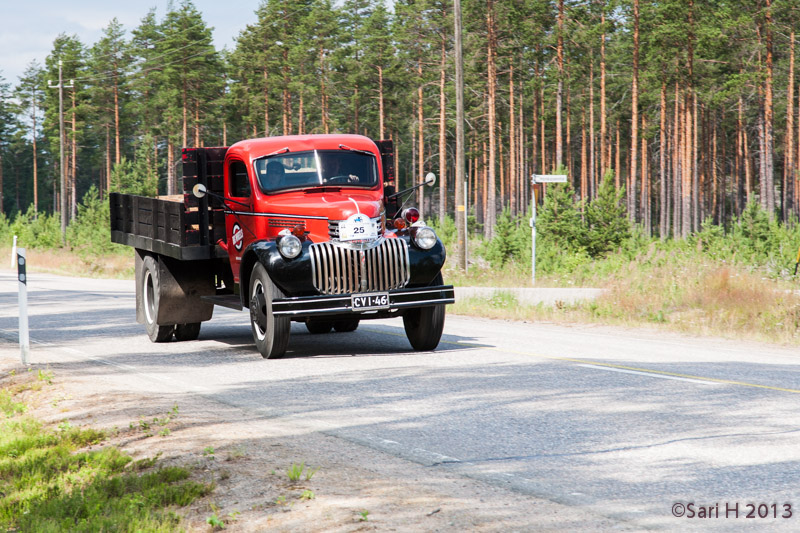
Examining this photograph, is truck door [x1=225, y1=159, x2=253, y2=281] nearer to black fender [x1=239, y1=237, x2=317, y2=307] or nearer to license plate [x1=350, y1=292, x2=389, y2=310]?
black fender [x1=239, y1=237, x2=317, y2=307]

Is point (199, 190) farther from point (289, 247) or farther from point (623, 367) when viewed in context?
point (623, 367)

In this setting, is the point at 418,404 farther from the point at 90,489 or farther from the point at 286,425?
the point at 90,489

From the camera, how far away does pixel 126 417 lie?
23.4 ft

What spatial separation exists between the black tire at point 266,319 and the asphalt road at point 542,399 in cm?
21

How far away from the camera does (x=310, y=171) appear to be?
11461mm

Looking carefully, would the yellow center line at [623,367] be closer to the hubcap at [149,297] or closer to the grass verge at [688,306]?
the grass verge at [688,306]

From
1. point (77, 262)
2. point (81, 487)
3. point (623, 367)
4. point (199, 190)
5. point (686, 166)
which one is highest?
point (686, 166)

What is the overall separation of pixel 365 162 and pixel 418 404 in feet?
16.1

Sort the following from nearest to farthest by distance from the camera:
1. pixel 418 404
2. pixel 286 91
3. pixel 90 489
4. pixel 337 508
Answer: pixel 337 508 → pixel 90 489 → pixel 418 404 → pixel 286 91

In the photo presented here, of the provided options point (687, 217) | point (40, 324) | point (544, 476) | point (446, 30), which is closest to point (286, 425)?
point (544, 476)

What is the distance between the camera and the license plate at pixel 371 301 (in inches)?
397

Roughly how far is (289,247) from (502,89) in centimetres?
5839

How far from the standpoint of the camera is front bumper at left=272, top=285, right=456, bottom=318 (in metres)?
9.92

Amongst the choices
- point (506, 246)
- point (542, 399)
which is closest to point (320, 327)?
point (542, 399)
